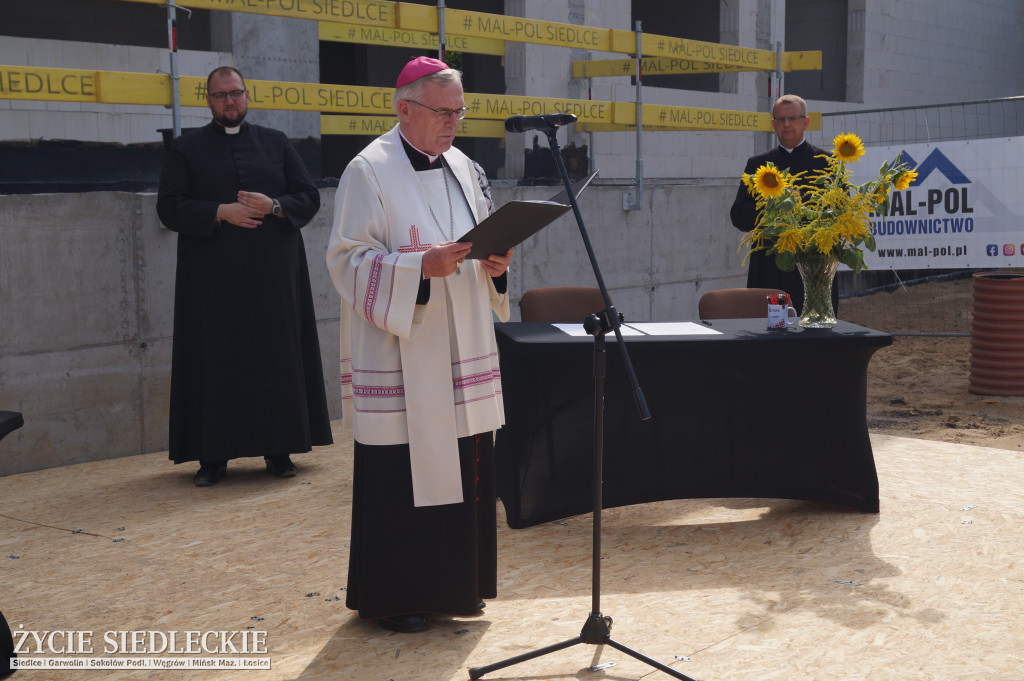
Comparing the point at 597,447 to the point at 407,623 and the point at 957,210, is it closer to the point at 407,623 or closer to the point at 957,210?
the point at 407,623

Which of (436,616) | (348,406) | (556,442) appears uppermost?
(348,406)

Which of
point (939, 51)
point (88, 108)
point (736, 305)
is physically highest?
point (939, 51)

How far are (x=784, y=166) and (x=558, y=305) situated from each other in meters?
2.09

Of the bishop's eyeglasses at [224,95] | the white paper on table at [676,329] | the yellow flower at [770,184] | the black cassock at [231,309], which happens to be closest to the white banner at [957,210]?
the yellow flower at [770,184]

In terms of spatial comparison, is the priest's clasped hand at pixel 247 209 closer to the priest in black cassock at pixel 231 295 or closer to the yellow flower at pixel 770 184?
the priest in black cassock at pixel 231 295

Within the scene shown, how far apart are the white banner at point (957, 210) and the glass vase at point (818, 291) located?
4.67m

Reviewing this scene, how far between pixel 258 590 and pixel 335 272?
53.8 inches

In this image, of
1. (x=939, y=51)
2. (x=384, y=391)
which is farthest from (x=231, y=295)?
(x=939, y=51)

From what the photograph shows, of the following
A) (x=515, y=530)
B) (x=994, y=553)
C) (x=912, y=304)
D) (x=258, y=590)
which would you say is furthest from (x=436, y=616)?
(x=912, y=304)

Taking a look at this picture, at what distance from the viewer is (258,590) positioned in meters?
4.16

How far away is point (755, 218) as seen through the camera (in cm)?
656

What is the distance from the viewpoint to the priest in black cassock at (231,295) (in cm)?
570

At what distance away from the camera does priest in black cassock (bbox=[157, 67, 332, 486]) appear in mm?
5695

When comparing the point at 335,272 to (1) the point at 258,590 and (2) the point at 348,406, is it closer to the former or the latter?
(2) the point at 348,406
